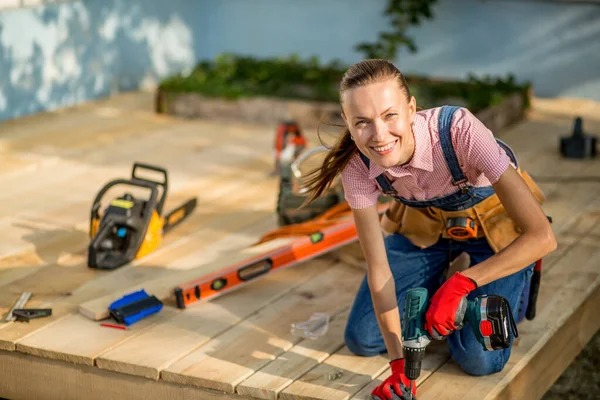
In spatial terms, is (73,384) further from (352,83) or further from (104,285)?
(352,83)

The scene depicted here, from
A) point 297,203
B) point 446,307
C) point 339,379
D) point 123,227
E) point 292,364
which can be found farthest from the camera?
point 297,203

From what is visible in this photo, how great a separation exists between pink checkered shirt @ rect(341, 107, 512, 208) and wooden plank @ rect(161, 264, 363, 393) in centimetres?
61

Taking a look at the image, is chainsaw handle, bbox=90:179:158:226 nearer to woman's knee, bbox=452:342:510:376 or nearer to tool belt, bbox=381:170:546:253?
tool belt, bbox=381:170:546:253

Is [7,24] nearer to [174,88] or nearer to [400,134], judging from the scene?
[174,88]

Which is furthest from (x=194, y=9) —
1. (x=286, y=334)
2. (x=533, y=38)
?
(x=286, y=334)

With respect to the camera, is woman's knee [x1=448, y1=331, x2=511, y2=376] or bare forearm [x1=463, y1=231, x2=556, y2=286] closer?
bare forearm [x1=463, y1=231, x2=556, y2=286]

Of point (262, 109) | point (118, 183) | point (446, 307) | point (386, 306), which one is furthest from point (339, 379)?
point (262, 109)

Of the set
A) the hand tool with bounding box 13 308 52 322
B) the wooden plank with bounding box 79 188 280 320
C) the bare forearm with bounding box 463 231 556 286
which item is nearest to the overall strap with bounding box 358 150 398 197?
the bare forearm with bounding box 463 231 556 286

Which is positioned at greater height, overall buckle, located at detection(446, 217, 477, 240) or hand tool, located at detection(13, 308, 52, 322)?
overall buckle, located at detection(446, 217, 477, 240)

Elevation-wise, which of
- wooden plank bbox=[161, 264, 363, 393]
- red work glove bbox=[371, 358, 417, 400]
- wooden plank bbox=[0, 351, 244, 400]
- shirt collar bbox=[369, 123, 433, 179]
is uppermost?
shirt collar bbox=[369, 123, 433, 179]

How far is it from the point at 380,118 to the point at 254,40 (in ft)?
16.4

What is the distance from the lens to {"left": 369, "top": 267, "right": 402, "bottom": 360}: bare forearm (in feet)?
9.27

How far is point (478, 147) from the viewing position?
8.70 ft

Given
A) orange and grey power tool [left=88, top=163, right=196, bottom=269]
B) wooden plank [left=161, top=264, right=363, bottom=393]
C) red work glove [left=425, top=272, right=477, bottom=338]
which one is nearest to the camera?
red work glove [left=425, top=272, right=477, bottom=338]
